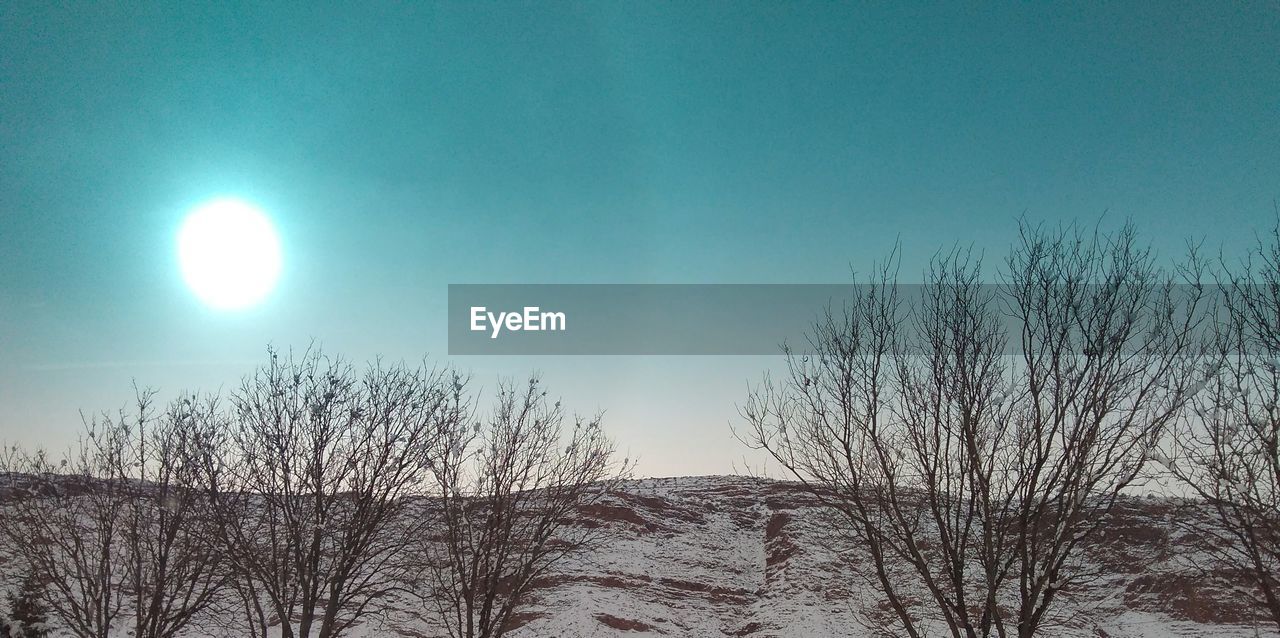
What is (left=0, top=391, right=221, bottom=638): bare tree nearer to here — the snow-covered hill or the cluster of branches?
the cluster of branches

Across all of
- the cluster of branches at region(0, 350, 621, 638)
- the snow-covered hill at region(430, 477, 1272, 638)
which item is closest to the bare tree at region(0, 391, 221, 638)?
the cluster of branches at region(0, 350, 621, 638)

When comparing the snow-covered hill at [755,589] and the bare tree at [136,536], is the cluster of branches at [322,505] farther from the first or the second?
the snow-covered hill at [755,589]

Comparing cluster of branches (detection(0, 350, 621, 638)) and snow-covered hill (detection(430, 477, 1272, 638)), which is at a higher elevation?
cluster of branches (detection(0, 350, 621, 638))

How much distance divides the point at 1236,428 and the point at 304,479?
15768 millimetres

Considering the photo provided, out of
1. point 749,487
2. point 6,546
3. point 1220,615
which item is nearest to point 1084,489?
point 6,546

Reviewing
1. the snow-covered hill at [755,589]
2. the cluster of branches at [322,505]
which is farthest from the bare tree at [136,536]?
the snow-covered hill at [755,589]

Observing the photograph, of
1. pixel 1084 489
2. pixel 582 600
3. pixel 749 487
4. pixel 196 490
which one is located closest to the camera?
pixel 1084 489

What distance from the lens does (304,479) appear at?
1240 cm

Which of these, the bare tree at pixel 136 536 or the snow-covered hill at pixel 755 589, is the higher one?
the bare tree at pixel 136 536

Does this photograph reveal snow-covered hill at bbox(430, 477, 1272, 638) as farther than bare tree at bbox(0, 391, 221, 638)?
Yes

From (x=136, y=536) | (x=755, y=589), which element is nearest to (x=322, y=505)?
(x=136, y=536)

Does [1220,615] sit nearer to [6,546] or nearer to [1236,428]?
[1236,428]

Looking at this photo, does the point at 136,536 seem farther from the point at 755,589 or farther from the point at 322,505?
the point at 755,589

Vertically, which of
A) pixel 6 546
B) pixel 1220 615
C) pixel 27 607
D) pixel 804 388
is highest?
pixel 804 388
